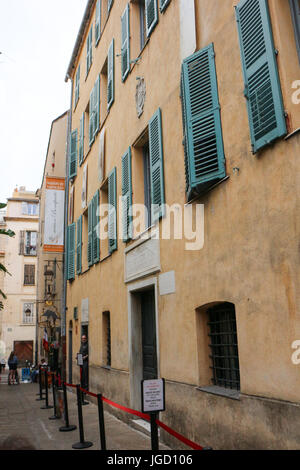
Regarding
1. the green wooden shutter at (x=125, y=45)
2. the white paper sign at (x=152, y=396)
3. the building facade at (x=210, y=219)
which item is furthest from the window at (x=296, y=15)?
the green wooden shutter at (x=125, y=45)

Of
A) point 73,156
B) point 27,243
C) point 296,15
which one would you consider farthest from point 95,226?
point 27,243

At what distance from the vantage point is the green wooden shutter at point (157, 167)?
7.19 metres

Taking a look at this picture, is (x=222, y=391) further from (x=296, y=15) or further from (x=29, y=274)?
(x=29, y=274)

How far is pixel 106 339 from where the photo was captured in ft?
35.4

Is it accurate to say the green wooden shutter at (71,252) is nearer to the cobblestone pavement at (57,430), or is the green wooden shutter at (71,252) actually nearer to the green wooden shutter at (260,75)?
the cobblestone pavement at (57,430)

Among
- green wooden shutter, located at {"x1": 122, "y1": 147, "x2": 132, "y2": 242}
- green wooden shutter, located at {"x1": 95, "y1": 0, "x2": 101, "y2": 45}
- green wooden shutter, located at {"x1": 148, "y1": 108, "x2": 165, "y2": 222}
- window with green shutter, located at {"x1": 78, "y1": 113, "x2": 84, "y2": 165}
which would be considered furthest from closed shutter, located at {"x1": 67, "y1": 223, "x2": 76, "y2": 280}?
green wooden shutter, located at {"x1": 148, "y1": 108, "x2": 165, "y2": 222}

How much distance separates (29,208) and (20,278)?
616cm

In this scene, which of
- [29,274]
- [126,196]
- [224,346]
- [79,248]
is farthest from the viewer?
[29,274]

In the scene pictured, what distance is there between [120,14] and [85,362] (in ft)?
30.6

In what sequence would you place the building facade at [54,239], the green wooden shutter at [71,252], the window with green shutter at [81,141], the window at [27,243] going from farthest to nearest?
the window at [27,243]
the building facade at [54,239]
the green wooden shutter at [71,252]
the window with green shutter at [81,141]

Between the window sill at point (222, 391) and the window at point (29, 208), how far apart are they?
3299cm

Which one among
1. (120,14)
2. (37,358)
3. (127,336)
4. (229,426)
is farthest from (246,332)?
(37,358)

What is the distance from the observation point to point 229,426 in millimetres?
4777

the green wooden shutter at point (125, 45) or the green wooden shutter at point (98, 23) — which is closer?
the green wooden shutter at point (125, 45)
